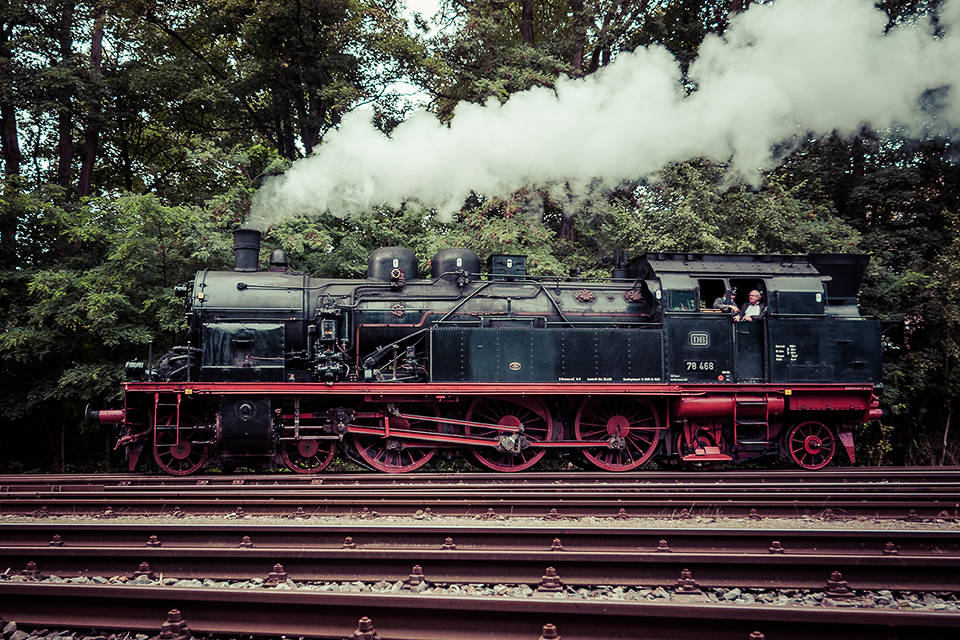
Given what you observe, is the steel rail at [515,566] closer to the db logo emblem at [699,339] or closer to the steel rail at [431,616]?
the steel rail at [431,616]

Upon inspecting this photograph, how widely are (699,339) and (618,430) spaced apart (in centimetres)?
184

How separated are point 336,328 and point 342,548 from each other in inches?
168

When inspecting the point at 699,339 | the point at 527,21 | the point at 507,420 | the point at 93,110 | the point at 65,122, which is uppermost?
the point at 527,21

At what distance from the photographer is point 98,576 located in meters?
4.12

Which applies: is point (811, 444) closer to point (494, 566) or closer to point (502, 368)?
point (502, 368)

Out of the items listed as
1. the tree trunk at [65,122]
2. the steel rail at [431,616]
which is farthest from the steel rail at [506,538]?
the tree trunk at [65,122]

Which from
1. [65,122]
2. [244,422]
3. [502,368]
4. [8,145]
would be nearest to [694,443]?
[502,368]

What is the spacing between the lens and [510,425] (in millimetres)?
8367

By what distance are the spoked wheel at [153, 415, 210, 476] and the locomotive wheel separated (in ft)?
18.1

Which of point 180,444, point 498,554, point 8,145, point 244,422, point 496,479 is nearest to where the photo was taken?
point 498,554

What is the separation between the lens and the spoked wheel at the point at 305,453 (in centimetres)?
819

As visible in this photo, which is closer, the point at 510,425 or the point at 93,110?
the point at 510,425

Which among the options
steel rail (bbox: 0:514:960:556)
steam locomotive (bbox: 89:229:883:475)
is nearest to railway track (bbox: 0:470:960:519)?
steam locomotive (bbox: 89:229:883:475)

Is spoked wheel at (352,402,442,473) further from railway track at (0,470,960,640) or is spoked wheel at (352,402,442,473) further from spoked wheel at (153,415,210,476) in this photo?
spoked wheel at (153,415,210,476)
